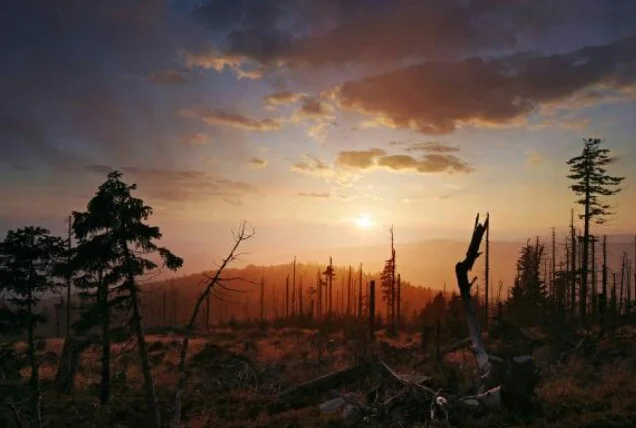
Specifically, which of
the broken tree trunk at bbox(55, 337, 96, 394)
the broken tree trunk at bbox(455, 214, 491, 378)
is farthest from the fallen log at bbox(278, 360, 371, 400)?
the broken tree trunk at bbox(55, 337, 96, 394)

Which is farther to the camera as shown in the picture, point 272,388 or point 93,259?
point 272,388

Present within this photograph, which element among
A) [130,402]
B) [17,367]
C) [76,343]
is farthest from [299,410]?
[76,343]

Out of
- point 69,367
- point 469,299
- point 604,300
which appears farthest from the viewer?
point 604,300

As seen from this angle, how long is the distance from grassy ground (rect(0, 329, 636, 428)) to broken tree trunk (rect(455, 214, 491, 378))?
5.46 feet

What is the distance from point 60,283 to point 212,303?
180798 mm

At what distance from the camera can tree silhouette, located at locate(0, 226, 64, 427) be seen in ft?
61.0

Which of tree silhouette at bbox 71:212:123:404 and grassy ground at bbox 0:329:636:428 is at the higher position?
tree silhouette at bbox 71:212:123:404

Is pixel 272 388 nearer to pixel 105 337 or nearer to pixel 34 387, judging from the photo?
pixel 105 337

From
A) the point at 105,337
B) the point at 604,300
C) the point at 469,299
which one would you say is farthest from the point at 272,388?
the point at 604,300

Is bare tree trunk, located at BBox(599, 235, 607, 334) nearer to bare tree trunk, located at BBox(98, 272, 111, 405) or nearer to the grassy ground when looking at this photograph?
the grassy ground

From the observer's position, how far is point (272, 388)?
2066 centimetres

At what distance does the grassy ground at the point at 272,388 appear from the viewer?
11766 millimetres

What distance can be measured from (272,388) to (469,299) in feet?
35.3

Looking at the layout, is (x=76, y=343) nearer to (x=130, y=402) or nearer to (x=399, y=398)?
(x=130, y=402)
